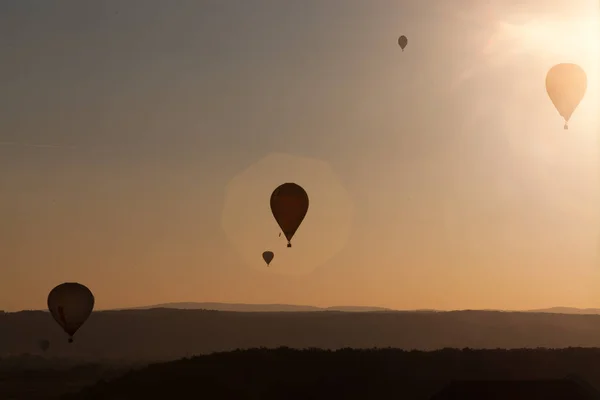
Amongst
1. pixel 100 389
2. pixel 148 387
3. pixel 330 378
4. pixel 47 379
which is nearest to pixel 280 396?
pixel 330 378

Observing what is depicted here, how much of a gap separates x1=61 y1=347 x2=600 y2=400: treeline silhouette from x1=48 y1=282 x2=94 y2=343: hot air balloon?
6354 mm

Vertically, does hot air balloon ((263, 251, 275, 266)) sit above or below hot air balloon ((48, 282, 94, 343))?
above

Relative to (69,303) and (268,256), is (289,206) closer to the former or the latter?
(268,256)

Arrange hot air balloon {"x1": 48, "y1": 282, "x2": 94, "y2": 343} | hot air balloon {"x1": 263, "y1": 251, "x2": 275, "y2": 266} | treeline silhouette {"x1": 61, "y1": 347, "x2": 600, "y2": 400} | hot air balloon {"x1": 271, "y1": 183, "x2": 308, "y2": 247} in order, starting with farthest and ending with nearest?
1. hot air balloon {"x1": 263, "y1": 251, "x2": 275, "y2": 266}
2. hot air balloon {"x1": 48, "y1": 282, "x2": 94, "y2": 343}
3. treeline silhouette {"x1": 61, "y1": 347, "x2": 600, "y2": 400}
4. hot air balloon {"x1": 271, "y1": 183, "x2": 308, "y2": 247}

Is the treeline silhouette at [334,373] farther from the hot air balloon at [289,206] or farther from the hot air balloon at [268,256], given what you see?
the hot air balloon at [268,256]

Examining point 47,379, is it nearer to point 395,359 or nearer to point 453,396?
point 395,359

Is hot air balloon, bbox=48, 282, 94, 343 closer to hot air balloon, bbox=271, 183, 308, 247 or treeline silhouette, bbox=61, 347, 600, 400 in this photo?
treeline silhouette, bbox=61, 347, 600, 400

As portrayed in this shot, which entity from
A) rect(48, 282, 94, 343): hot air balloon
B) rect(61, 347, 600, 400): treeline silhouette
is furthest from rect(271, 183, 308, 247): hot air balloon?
rect(48, 282, 94, 343): hot air balloon

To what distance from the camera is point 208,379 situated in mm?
63312

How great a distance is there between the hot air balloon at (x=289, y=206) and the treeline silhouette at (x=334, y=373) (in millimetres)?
10166

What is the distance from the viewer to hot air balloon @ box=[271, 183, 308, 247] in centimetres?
5762

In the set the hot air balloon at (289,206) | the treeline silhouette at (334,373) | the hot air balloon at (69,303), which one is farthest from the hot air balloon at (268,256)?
the hot air balloon at (289,206)

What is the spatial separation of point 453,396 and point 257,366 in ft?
69.5

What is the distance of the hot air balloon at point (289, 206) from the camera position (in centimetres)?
5762
